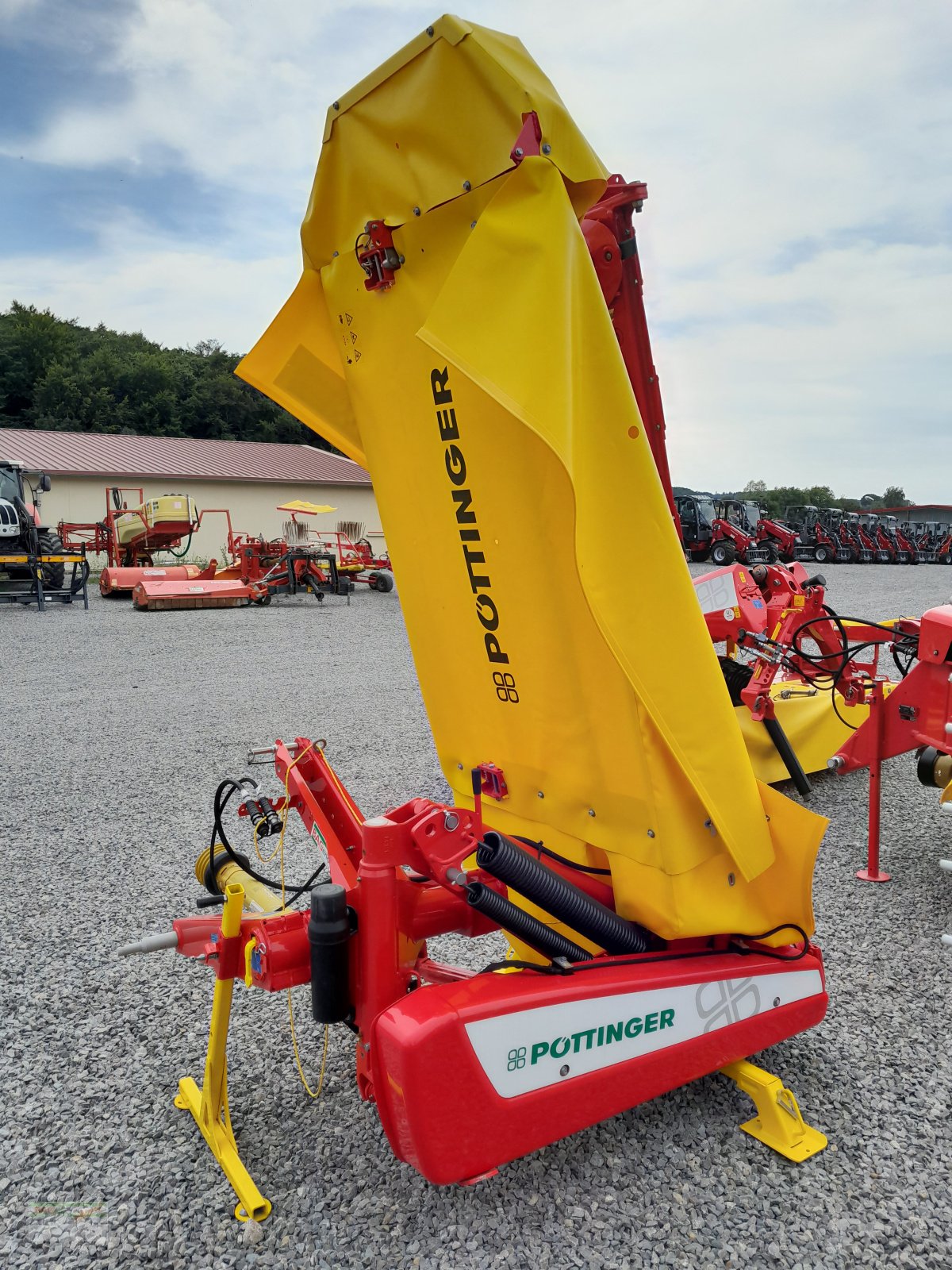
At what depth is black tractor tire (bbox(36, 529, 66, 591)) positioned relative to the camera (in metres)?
15.6

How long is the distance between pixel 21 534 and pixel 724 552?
17748 millimetres

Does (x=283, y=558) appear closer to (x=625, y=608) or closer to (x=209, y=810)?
(x=209, y=810)

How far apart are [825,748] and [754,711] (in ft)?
2.77

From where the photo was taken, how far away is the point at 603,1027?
175cm

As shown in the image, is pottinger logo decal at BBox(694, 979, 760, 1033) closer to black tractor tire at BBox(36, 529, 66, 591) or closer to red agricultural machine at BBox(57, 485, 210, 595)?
red agricultural machine at BBox(57, 485, 210, 595)

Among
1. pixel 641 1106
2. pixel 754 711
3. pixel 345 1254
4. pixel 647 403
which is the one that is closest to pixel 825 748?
pixel 754 711

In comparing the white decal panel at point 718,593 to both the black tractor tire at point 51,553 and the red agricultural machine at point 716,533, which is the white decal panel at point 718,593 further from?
the red agricultural machine at point 716,533

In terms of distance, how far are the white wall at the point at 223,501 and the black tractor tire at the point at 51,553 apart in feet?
40.5

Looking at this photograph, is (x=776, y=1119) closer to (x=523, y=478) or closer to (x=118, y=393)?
(x=523, y=478)

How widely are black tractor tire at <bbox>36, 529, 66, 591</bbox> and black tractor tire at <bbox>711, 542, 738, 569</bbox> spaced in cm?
1684

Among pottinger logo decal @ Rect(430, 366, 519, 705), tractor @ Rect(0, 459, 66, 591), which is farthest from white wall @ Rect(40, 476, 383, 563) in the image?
pottinger logo decal @ Rect(430, 366, 519, 705)

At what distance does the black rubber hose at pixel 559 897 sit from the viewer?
1729mm

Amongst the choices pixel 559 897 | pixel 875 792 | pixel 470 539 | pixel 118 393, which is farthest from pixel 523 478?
pixel 118 393

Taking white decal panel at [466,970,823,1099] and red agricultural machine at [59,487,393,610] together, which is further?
red agricultural machine at [59,487,393,610]
